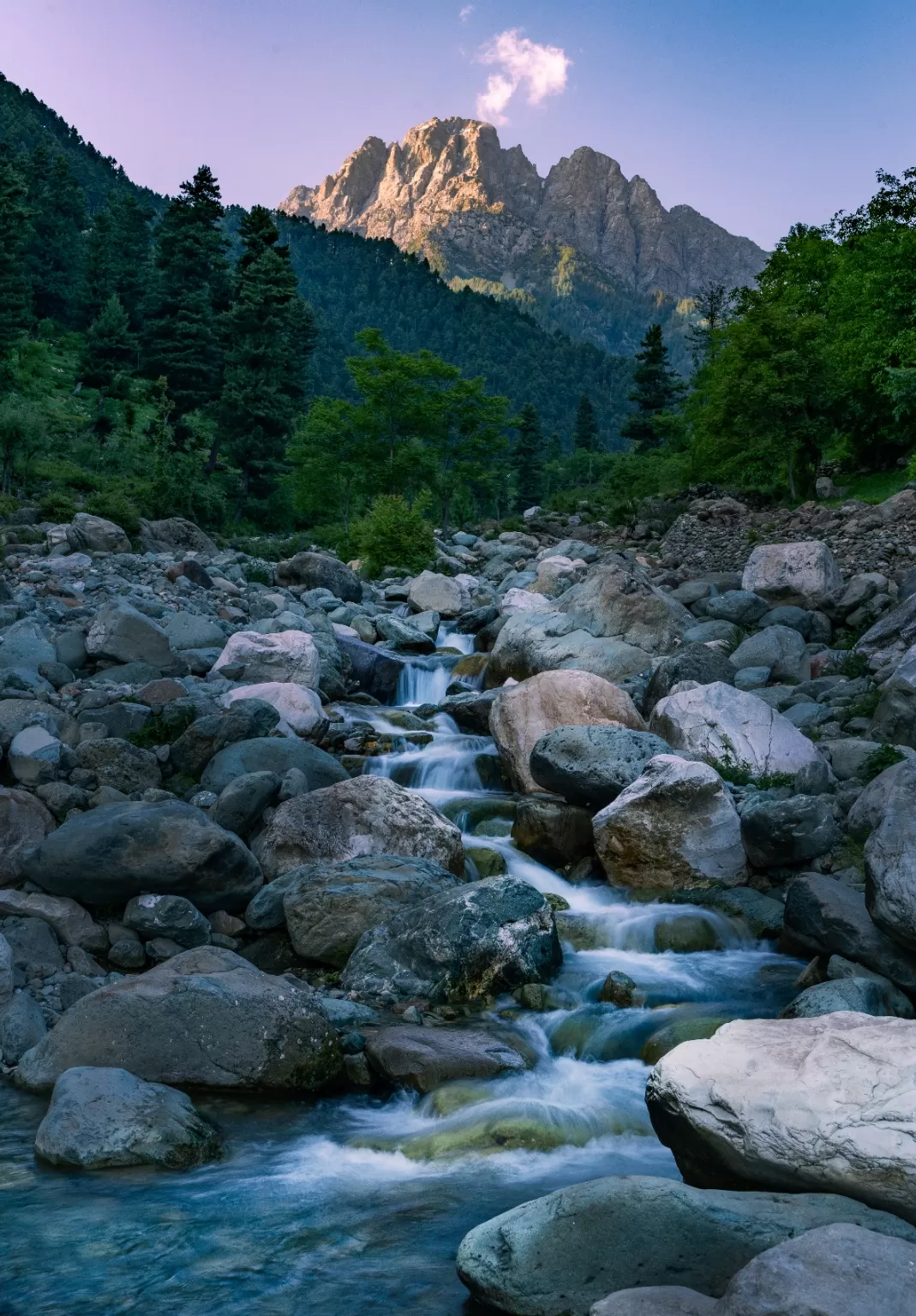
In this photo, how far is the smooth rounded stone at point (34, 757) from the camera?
1165cm

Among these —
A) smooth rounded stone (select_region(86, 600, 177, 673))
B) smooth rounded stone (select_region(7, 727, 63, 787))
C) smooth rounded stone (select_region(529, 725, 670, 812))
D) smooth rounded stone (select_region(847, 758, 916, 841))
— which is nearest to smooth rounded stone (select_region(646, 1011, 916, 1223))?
smooth rounded stone (select_region(847, 758, 916, 841))

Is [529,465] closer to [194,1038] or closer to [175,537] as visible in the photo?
[175,537]

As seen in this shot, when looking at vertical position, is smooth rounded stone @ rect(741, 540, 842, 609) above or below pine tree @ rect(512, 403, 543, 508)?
below

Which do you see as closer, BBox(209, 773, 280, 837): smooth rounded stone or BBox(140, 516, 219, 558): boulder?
BBox(209, 773, 280, 837): smooth rounded stone

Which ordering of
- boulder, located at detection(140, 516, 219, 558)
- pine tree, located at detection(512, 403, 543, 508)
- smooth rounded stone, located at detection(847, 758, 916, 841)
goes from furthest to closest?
1. pine tree, located at detection(512, 403, 543, 508)
2. boulder, located at detection(140, 516, 219, 558)
3. smooth rounded stone, located at detection(847, 758, 916, 841)

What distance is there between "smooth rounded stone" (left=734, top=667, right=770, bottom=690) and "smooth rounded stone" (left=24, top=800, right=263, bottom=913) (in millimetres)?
10592

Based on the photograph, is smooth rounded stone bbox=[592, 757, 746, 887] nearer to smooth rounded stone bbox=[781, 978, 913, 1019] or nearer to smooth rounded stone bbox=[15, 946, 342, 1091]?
smooth rounded stone bbox=[781, 978, 913, 1019]

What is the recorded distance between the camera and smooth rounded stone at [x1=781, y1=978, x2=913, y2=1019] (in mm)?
7902

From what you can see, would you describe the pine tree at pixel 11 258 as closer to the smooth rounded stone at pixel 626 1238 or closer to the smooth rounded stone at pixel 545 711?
the smooth rounded stone at pixel 545 711

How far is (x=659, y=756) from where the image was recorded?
12000 millimetres

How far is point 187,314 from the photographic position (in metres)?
53.8

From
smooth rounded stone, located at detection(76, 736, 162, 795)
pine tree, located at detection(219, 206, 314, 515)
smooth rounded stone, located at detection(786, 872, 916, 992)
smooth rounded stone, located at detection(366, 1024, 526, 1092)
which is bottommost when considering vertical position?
smooth rounded stone, located at detection(366, 1024, 526, 1092)

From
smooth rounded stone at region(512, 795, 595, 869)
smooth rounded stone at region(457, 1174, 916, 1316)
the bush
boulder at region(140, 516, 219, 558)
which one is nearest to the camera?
smooth rounded stone at region(457, 1174, 916, 1316)

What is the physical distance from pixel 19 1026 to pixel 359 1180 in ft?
Result: 10.5
